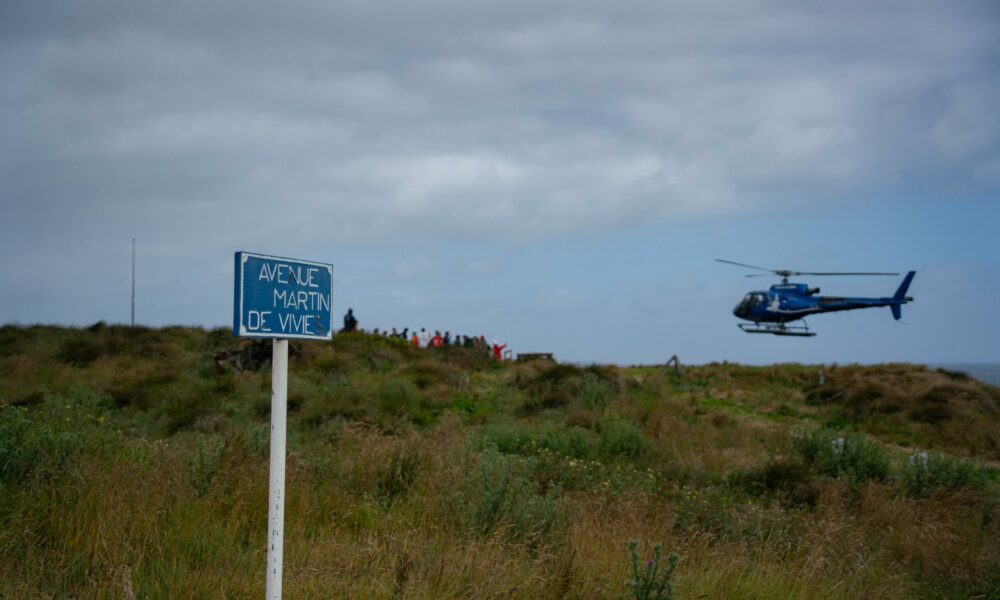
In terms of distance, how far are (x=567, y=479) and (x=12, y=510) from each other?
689 centimetres

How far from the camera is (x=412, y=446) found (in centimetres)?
1116

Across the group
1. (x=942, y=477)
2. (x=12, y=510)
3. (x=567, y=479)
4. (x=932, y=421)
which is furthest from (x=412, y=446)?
(x=932, y=421)

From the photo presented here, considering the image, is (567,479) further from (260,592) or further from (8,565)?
(8,565)

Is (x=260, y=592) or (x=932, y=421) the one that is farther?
(x=932, y=421)

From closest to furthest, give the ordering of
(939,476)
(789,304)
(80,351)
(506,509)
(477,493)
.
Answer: (506,509), (477,493), (939,476), (80,351), (789,304)

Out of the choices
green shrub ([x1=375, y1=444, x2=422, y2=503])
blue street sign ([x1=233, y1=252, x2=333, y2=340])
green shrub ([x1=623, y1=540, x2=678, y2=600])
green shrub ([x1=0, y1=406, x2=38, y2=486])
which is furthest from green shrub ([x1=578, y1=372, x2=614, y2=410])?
blue street sign ([x1=233, y1=252, x2=333, y2=340])

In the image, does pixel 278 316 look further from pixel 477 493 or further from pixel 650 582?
pixel 477 493

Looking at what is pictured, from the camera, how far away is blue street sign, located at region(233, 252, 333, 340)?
467 cm

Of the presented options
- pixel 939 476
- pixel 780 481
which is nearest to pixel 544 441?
pixel 780 481

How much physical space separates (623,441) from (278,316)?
11.4 metres

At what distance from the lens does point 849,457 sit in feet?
47.7

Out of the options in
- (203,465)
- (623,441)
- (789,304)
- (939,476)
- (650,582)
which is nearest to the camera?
(650,582)

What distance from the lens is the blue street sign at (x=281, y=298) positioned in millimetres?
4668

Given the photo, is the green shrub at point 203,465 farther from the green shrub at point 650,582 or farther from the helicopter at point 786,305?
the helicopter at point 786,305
